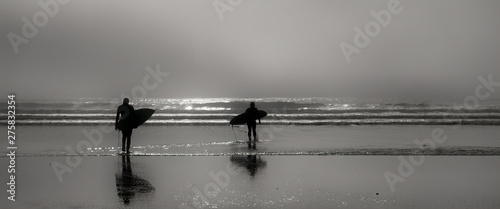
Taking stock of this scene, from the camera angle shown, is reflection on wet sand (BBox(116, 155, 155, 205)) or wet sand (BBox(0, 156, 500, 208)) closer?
wet sand (BBox(0, 156, 500, 208))

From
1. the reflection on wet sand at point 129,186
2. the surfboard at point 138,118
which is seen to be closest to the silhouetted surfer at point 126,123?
the surfboard at point 138,118

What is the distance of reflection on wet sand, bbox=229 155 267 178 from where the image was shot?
12.2m

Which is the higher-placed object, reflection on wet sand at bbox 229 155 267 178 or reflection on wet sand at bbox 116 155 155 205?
reflection on wet sand at bbox 229 155 267 178

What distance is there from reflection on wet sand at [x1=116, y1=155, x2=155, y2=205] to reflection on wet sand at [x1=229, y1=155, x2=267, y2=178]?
251 centimetres

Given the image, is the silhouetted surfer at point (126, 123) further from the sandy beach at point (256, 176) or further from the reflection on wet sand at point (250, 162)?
the reflection on wet sand at point (250, 162)

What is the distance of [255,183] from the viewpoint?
10438 millimetres

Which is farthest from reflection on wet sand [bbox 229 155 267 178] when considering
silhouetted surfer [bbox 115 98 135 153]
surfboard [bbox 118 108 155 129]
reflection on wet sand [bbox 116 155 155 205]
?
surfboard [bbox 118 108 155 129]

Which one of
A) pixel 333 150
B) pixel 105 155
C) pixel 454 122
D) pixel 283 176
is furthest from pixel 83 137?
pixel 454 122

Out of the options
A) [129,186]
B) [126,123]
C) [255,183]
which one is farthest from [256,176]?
[126,123]

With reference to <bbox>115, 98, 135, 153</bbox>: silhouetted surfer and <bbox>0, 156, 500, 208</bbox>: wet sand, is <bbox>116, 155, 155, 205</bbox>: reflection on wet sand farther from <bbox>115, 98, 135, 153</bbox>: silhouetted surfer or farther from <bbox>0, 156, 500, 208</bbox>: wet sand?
<bbox>115, 98, 135, 153</bbox>: silhouetted surfer

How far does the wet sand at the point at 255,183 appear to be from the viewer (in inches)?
342

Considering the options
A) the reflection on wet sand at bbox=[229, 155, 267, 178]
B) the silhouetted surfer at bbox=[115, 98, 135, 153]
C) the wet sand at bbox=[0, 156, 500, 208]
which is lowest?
the wet sand at bbox=[0, 156, 500, 208]

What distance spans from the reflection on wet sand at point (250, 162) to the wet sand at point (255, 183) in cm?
3

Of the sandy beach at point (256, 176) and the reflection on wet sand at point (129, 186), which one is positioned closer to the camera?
the sandy beach at point (256, 176)
